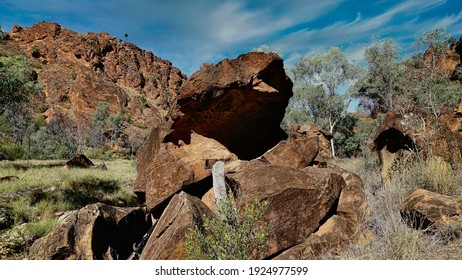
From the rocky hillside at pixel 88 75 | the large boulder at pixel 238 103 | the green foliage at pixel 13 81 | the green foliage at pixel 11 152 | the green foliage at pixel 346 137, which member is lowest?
the green foliage at pixel 346 137

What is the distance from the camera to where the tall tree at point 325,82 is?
106 ft

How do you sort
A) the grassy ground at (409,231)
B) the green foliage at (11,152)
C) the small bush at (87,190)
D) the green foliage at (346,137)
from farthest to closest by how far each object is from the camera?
the green foliage at (346,137) → the green foliage at (11,152) → the small bush at (87,190) → the grassy ground at (409,231)

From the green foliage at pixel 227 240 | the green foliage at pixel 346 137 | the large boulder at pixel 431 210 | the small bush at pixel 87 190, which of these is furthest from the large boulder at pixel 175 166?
the green foliage at pixel 346 137

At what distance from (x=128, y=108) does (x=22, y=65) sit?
45.6m

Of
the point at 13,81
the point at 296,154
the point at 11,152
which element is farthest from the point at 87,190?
the point at 11,152

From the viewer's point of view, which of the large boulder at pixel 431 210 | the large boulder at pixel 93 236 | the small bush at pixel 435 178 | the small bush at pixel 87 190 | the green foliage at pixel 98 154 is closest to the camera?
the large boulder at pixel 431 210

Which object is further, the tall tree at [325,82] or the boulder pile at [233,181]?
the tall tree at [325,82]

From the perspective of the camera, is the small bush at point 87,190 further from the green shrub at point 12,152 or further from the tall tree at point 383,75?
the tall tree at point 383,75

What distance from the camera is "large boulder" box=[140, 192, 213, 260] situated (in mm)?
4957

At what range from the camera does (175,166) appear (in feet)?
24.3

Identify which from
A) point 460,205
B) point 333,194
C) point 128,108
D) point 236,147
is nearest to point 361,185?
point 333,194

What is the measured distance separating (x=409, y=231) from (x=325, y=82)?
3071cm

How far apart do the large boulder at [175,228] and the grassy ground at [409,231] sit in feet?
8.11

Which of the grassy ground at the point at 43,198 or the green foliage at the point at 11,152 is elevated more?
the green foliage at the point at 11,152
